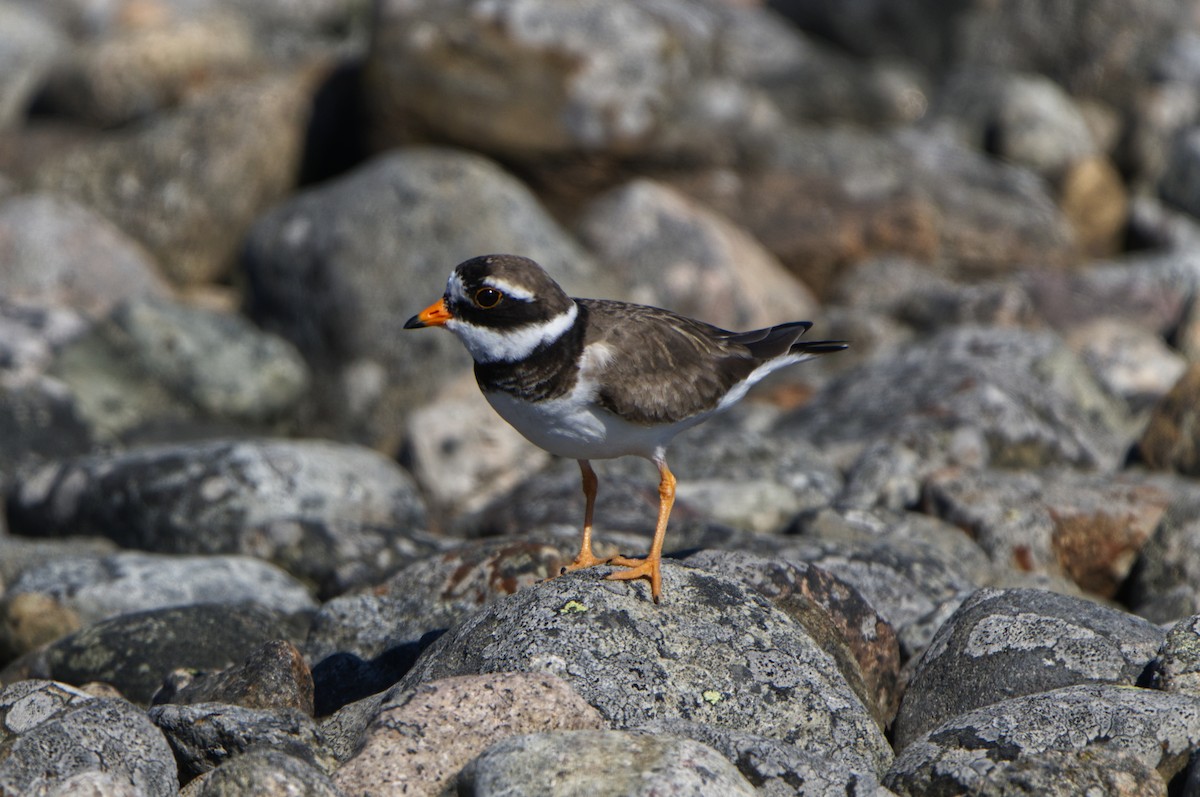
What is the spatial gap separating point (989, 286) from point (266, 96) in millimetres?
10039

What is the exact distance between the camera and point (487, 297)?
7.07 metres

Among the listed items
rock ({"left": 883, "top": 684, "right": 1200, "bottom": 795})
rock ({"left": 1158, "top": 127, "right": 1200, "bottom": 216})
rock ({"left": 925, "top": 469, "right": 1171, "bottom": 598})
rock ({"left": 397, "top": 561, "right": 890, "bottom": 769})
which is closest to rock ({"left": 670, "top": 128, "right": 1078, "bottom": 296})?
rock ({"left": 1158, "top": 127, "right": 1200, "bottom": 216})

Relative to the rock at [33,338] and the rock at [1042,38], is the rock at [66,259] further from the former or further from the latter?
the rock at [1042,38]

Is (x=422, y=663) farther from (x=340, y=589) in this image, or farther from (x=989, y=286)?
(x=989, y=286)

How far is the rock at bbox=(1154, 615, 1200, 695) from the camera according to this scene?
6598 millimetres

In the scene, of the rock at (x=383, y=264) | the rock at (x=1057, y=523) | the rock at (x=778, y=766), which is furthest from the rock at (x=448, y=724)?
the rock at (x=383, y=264)

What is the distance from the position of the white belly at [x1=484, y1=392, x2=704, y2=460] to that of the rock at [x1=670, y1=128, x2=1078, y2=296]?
37.9ft

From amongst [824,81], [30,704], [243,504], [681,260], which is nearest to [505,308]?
[30,704]

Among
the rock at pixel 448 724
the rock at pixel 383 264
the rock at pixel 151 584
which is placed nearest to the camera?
the rock at pixel 448 724

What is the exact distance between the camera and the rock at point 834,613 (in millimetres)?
7477

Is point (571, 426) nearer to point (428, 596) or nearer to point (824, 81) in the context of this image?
point (428, 596)

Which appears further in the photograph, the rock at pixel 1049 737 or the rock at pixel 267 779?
the rock at pixel 1049 737

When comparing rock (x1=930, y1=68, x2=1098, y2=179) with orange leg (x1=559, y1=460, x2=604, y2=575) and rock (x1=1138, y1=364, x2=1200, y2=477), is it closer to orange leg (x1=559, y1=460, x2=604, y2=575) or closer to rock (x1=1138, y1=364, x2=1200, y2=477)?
rock (x1=1138, y1=364, x2=1200, y2=477)

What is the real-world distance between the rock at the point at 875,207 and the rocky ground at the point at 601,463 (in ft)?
0.23
